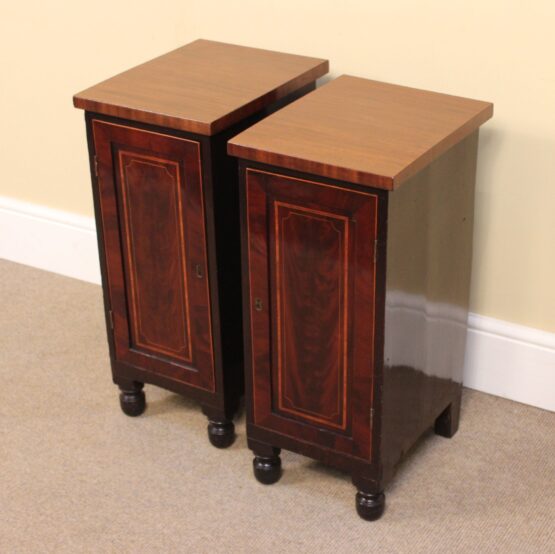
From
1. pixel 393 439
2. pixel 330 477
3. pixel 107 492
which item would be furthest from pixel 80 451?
pixel 393 439

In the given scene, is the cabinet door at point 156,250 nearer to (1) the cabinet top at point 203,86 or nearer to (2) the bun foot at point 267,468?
(1) the cabinet top at point 203,86

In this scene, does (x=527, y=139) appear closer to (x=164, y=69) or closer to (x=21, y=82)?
(x=164, y=69)

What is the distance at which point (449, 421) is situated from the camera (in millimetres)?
2334

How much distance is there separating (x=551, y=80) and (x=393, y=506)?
847 millimetres

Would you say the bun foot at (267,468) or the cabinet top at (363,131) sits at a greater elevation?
the cabinet top at (363,131)

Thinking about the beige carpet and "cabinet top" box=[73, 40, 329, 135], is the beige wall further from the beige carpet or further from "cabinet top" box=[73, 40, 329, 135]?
the beige carpet

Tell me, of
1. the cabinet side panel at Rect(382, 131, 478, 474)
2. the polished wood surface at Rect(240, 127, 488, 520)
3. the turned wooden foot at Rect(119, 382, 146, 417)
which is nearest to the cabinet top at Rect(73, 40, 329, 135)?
the polished wood surface at Rect(240, 127, 488, 520)

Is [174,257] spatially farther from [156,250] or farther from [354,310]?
[354,310]

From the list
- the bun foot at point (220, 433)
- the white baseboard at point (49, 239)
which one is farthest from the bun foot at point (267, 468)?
the white baseboard at point (49, 239)

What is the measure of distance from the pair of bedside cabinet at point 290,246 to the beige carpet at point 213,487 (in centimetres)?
6

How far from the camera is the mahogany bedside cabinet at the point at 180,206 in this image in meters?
2.07

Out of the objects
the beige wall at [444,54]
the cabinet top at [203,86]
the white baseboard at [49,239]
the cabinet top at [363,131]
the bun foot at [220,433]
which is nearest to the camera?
the cabinet top at [363,131]

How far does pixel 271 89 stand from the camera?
2148 mm

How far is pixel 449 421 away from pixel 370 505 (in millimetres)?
310
